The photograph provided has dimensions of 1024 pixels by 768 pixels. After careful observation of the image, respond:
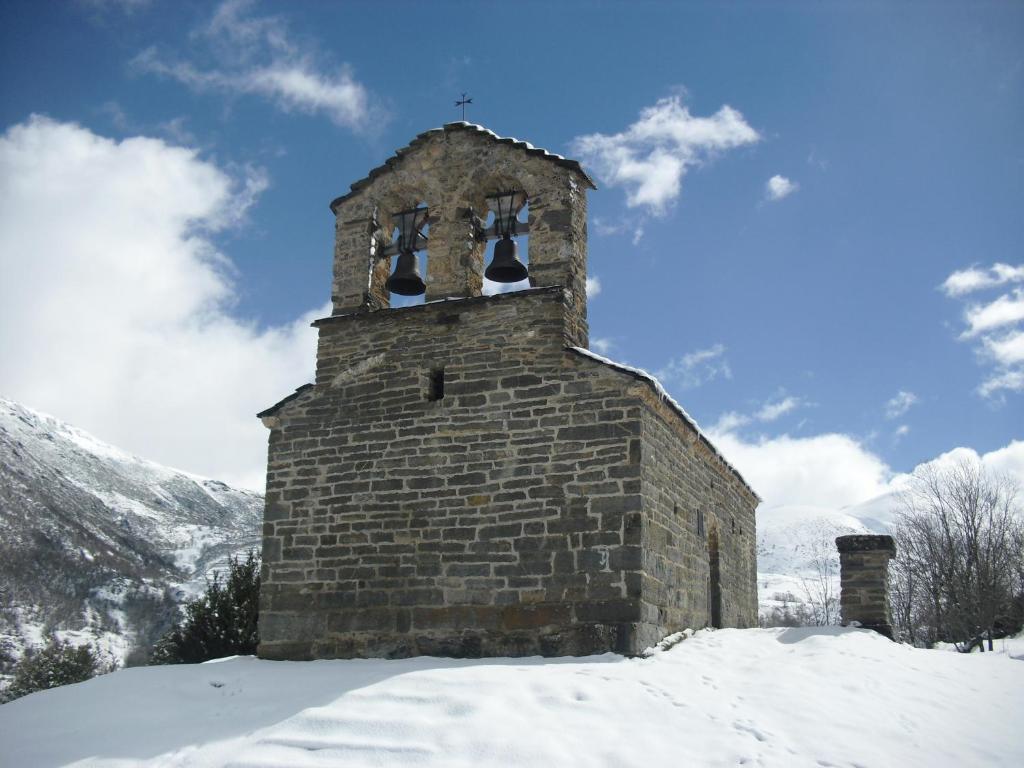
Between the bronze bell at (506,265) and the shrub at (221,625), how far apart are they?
11.7m

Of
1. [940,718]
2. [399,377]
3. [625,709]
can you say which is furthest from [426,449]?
[940,718]

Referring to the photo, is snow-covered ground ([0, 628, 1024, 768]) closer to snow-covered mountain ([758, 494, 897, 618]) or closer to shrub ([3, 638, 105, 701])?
shrub ([3, 638, 105, 701])

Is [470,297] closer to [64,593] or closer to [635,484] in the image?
[635,484]

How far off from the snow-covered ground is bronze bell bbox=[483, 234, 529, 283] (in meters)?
4.39

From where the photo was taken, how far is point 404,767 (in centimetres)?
623

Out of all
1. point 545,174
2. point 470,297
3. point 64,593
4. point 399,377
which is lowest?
point 64,593

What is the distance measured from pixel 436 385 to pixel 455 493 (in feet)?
4.49

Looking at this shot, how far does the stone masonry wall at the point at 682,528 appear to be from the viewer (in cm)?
926

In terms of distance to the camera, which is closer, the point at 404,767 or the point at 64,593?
the point at 404,767

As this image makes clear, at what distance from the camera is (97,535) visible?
330ft

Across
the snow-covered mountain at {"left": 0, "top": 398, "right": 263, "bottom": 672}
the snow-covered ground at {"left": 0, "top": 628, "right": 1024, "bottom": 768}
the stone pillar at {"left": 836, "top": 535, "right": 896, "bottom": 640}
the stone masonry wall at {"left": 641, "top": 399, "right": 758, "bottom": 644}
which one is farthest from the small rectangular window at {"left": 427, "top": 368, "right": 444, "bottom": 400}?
the snow-covered mountain at {"left": 0, "top": 398, "right": 263, "bottom": 672}

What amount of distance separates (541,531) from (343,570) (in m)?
2.43

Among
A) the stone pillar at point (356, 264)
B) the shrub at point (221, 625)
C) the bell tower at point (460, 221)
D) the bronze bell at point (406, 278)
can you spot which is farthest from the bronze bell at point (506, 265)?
the shrub at point (221, 625)

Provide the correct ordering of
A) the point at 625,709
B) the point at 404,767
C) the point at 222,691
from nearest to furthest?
the point at 404,767, the point at 625,709, the point at 222,691
